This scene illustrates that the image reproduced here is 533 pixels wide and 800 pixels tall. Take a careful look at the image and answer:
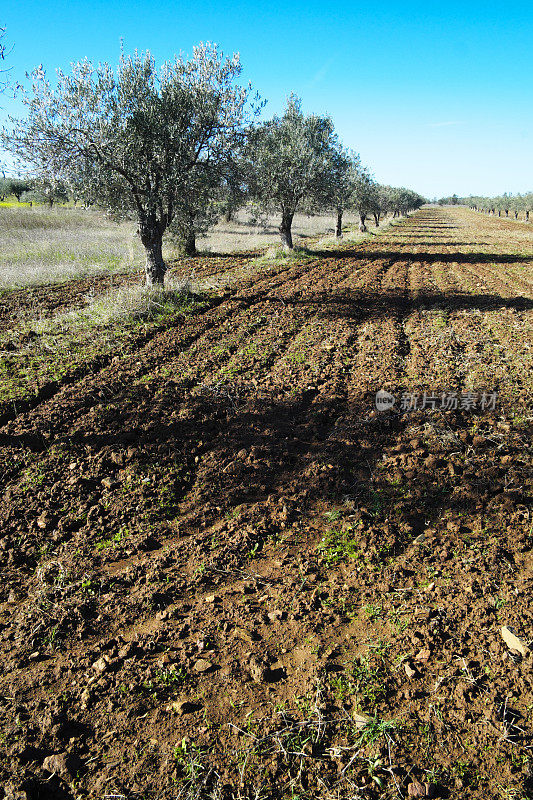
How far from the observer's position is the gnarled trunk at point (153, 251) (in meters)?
13.2

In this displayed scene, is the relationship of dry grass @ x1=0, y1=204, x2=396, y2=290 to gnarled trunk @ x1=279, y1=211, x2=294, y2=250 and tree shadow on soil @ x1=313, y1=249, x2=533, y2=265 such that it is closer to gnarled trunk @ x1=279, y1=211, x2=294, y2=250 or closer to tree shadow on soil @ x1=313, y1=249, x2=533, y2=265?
gnarled trunk @ x1=279, y1=211, x2=294, y2=250

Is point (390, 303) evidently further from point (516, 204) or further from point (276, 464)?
point (516, 204)

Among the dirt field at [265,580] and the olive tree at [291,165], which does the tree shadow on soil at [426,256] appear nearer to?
the olive tree at [291,165]

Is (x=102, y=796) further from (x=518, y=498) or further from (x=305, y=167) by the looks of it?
(x=305, y=167)

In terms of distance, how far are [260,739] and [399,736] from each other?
31.8 inches

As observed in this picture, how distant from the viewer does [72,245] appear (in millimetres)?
25391

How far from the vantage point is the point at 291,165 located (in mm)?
22391

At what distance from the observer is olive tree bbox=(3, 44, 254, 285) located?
11406 millimetres

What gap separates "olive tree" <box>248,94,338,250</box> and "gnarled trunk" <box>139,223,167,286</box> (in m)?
10.0

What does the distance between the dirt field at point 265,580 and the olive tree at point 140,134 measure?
6.65m

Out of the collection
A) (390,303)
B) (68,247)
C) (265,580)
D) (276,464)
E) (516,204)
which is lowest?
(265,580)

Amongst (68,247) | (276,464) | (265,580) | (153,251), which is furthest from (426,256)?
(265,580)

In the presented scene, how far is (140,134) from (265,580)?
1207 cm

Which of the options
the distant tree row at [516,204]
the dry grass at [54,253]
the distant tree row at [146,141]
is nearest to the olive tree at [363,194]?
the dry grass at [54,253]
